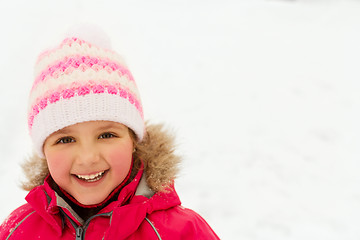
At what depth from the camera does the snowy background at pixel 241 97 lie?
347 cm

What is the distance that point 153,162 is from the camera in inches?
73.2

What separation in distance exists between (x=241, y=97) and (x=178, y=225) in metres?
3.76

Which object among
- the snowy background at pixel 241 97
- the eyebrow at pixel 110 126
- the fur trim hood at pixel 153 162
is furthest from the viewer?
the snowy background at pixel 241 97

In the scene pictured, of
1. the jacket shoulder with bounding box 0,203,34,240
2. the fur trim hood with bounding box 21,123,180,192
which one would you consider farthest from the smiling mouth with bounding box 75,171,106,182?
the jacket shoulder with bounding box 0,203,34,240

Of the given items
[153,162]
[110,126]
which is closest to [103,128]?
[110,126]

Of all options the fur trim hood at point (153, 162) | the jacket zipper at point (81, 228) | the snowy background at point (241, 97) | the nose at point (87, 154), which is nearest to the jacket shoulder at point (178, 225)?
the fur trim hood at point (153, 162)

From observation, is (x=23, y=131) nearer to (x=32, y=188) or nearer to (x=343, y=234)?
(x=32, y=188)

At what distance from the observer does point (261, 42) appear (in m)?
7.05

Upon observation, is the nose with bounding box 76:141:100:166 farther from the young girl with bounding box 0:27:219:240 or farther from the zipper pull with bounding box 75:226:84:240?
the zipper pull with bounding box 75:226:84:240

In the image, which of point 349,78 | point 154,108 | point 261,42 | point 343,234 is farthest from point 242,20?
point 343,234

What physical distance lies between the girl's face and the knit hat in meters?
0.05

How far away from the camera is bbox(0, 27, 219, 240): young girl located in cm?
162

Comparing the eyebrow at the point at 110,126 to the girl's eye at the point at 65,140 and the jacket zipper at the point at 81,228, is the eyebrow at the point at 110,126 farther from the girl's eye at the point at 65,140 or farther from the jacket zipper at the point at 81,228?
the jacket zipper at the point at 81,228

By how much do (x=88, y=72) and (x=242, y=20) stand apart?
6617 mm
